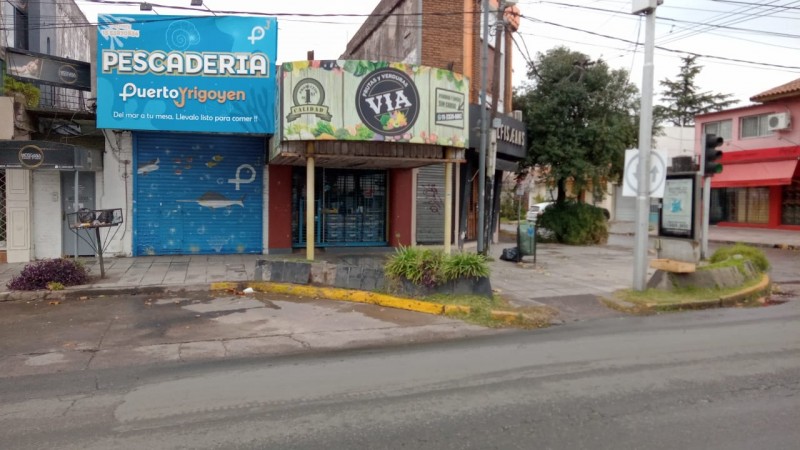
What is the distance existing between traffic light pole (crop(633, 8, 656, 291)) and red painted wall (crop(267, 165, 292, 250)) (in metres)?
8.90

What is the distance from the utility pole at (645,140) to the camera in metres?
10.3

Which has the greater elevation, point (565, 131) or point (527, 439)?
point (565, 131)

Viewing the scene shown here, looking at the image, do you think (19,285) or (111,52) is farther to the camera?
(111,52)

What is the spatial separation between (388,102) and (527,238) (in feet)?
19.2

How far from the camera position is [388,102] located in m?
10.7

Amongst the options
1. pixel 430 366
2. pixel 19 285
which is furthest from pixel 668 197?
pixel 19 285

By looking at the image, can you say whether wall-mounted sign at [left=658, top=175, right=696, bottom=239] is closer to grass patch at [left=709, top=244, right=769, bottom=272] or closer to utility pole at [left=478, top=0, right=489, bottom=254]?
grass patch at [left=709, top=244, right=769, bottom=272]

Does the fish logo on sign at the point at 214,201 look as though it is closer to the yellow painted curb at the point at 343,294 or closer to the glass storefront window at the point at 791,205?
the yellow painted curb at the point at 343,294

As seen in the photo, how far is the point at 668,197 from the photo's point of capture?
11.2m

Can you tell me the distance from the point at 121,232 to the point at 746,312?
13.8 m

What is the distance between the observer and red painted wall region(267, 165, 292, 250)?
15195 mm

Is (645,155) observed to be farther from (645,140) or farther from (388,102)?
(388,102)

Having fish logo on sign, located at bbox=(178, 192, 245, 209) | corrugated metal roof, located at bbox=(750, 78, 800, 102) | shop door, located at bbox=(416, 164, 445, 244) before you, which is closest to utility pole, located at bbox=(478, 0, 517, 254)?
shop door, located at bbox=(416, 164, 445, 244)

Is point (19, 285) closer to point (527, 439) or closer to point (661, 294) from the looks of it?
point (527, 439)
